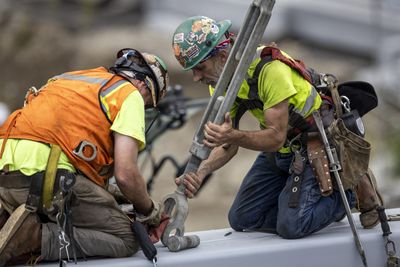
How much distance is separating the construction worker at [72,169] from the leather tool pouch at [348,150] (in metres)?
1.22

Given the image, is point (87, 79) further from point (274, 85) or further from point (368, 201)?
point (368, 201)

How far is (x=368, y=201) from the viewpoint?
5.93 metres

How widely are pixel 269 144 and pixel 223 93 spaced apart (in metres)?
0.38

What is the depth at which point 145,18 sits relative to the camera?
17.3m

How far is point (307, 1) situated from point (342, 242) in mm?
11095

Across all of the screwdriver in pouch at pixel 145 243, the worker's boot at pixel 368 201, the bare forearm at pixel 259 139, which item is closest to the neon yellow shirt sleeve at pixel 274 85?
the bare forearm at pixel 259 139

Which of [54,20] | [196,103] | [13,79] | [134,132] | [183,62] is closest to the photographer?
[134,132]

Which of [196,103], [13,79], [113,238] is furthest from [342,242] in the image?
[13,79]

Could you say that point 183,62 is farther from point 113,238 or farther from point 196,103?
point 196,103

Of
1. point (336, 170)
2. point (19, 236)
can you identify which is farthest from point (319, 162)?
point (19, 236)

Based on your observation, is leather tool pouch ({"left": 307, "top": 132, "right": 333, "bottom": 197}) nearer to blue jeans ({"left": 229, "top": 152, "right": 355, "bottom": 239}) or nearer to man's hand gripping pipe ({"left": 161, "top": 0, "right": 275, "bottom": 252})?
blue jeans ({"left": 229, "top": 152, "right": 355, "bottom": 239})

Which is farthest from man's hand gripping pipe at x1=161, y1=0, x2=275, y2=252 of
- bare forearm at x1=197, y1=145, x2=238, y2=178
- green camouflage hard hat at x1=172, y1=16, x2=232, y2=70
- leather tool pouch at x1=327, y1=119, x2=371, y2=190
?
leather tool pouch at x1=327, y1=119, x2=371, y2=190

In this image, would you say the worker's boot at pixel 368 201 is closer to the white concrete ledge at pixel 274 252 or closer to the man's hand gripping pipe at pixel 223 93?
the white concrete ledge at pixel 274 252

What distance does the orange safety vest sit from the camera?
4984 millimetres
